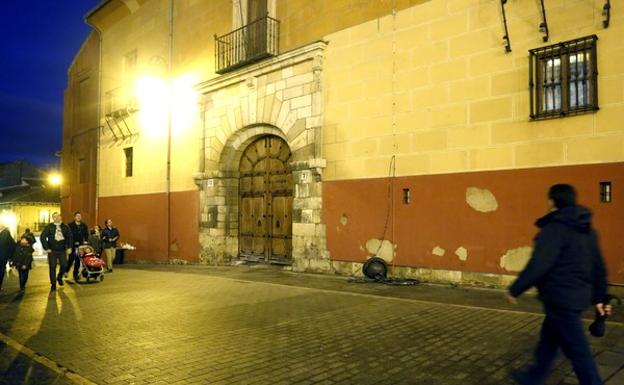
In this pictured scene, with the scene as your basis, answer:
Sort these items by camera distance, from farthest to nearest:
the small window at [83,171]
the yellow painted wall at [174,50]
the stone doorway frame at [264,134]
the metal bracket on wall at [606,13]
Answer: the small window at [83,171]
the yellow painted wall at [174,50]
the stone doorway frame at [264,134]
the metal bracket on wall at [606,13]

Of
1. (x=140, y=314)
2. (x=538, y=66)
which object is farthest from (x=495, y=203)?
(x=140, y=314)

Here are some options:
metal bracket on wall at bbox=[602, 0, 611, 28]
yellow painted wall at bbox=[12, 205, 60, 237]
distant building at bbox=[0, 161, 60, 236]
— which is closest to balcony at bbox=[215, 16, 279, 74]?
metal bracket on wall at bbox=[602, 0, 611, 28]

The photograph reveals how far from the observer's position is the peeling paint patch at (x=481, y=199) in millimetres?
8461

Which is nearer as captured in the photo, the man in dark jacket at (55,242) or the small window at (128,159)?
the man in dark jacket at (55,242)

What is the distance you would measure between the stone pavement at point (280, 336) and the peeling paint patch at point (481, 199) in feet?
4.96

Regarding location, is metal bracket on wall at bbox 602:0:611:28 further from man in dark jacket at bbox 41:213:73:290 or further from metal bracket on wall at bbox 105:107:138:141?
metal bracket on wall at bbox 105:107:138:141

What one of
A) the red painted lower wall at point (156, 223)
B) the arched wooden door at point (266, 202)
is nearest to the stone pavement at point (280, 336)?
the arched wooden door at point (266, 202)

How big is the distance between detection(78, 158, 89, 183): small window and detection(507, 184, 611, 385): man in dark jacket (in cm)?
2059

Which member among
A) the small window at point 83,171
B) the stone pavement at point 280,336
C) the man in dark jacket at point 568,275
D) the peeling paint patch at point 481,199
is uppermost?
the small window at point 83,171

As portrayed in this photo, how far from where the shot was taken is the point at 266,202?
13.0 m

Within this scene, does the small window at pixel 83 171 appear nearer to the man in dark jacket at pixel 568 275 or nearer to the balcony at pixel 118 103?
the balcony at pixel 118 103

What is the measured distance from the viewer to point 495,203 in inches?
332

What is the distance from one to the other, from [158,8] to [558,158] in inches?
565

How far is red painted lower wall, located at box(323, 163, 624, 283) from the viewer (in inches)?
288
